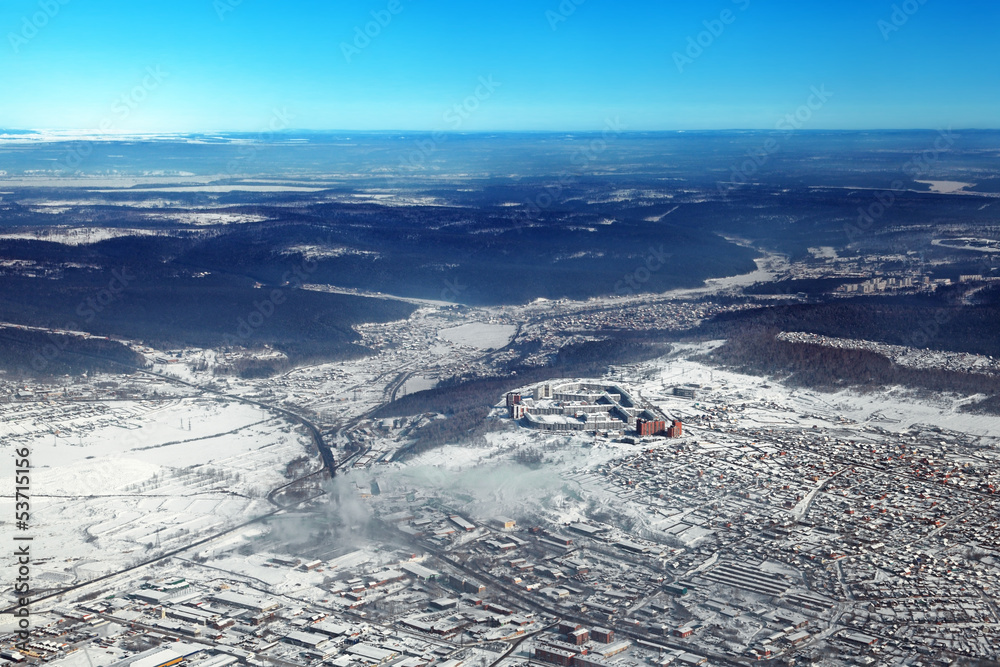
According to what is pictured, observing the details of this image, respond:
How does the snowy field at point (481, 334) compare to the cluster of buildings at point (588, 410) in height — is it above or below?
below

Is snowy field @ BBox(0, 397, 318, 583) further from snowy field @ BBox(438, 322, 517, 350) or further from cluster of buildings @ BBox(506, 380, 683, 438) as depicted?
snowy field @ BBox(438, 322, 517, 350)

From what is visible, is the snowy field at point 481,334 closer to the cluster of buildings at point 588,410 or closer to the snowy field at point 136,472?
the cluster of buildings at point 588,410

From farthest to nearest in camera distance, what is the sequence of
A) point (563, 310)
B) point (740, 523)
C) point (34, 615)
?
point (563, 310) → point (740, 523) → point (34, 615)

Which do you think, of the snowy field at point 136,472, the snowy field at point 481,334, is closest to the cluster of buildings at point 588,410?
the snowy field at point 136,472

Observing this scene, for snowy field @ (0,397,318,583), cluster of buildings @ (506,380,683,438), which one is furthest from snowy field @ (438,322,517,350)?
snowy field @ (0,397,318,583)

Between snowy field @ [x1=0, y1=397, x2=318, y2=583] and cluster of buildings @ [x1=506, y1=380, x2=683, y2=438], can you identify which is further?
cluster of buildings @ [x1=506, y1=380, x2=683, y2=438]

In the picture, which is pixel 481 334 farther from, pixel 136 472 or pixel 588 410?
pixel 136 472

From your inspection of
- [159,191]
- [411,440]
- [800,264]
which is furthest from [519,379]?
[159,191]

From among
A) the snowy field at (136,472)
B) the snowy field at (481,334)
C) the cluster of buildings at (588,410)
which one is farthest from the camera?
the snowy field at (481,334)

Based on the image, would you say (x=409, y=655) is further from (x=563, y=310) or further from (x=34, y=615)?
(x=563, y=310)

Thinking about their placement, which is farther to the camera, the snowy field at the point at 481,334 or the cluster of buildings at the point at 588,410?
the snowy field at the point at 481,334

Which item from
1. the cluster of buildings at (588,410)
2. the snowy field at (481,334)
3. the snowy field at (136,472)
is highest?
the cluster of buildings at (588,410)
